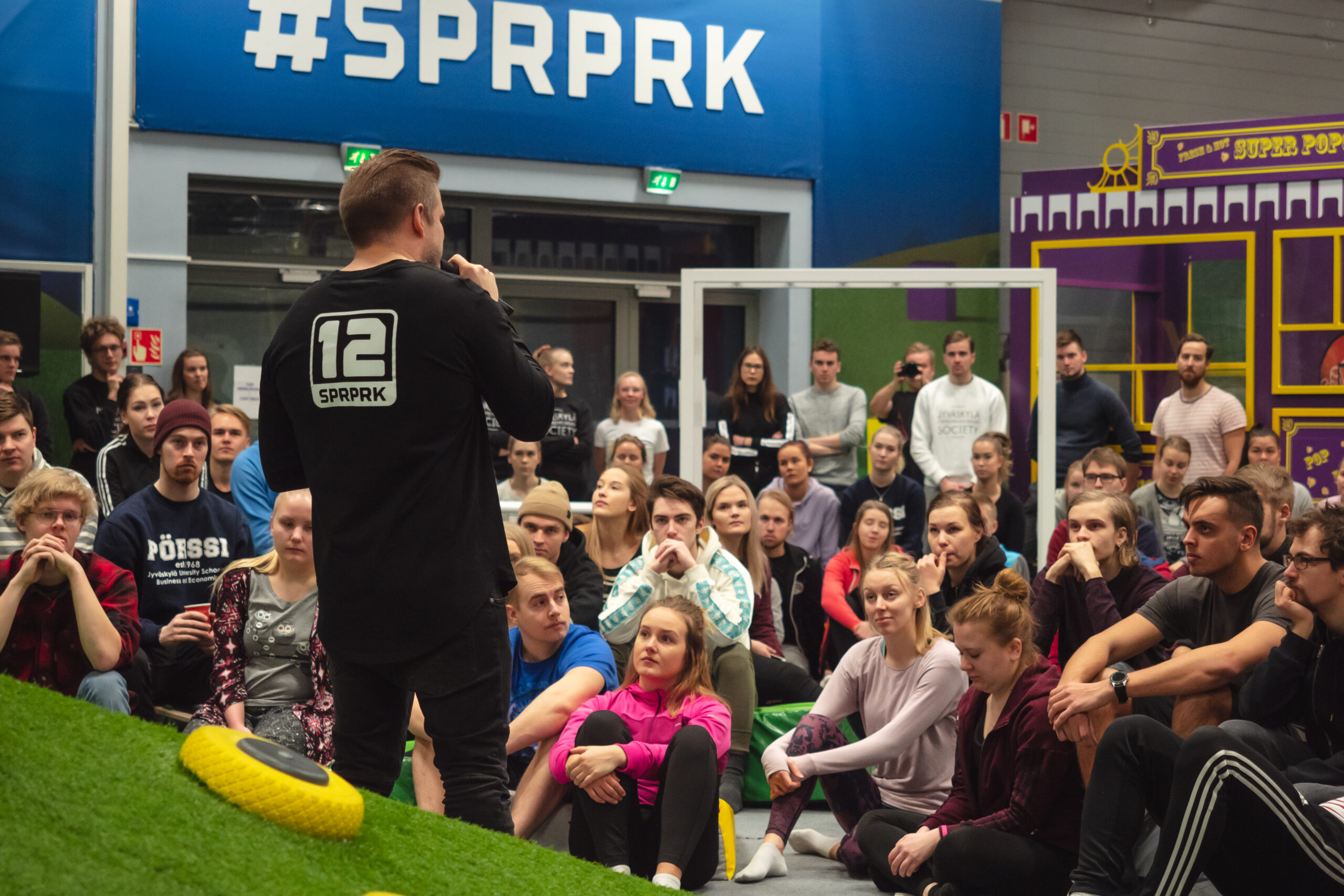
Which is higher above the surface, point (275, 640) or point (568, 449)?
point (568, 449)

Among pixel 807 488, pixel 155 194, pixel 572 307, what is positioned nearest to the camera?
pixel 807 488

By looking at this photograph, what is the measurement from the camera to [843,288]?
22.2ft

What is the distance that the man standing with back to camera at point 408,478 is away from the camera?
2193 millimetres

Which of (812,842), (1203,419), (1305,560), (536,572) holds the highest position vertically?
(1203,419)

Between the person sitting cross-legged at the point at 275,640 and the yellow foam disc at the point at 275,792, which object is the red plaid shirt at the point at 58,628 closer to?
the person sitting cross-legged at the point at 275,640

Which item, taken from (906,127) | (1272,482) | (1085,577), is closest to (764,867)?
(1085,577)

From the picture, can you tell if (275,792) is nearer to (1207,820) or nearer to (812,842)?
(1207,820)

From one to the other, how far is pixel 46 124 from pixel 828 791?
632 centimetres

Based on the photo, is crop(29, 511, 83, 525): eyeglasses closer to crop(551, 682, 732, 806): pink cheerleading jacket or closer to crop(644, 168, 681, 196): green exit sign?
crop(551, 682, 732, 806): pink cheerleading jacket

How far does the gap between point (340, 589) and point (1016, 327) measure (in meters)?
5.26

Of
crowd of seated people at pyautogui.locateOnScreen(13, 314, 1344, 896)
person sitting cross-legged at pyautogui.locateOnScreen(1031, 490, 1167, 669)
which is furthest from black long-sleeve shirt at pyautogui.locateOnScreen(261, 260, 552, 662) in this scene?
person sitting cross-legged at pyautogui.locateOnScreen(1031, 490, 1167, 669)

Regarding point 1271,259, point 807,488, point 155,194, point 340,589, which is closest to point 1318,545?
point 340,589

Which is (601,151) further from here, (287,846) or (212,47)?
(287,846)

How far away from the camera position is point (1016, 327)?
6.83 metres
